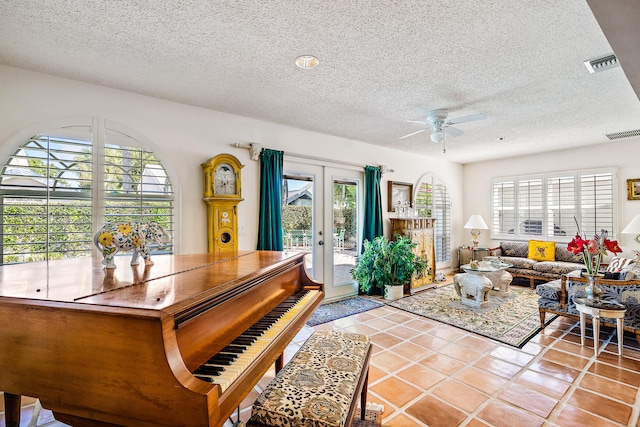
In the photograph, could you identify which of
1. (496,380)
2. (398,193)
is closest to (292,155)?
(398,193)

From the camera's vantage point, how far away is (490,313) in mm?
3930

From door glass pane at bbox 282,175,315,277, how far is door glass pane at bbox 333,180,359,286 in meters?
0.46

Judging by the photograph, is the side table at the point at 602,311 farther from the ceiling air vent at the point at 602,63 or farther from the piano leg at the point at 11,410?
the piano leg at the point at 11,410

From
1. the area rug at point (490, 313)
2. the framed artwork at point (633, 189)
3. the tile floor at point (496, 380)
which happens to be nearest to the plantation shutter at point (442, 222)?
the area rug at point (490, 313)

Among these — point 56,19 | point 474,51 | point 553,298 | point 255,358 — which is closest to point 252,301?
point 255,358

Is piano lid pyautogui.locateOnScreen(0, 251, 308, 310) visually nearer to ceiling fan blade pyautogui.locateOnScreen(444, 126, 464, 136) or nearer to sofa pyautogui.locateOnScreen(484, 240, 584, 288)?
ceiling fan blade pyautogui.locateOnScreen(444, 126, 464, 136)

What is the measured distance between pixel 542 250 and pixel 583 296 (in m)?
2.78

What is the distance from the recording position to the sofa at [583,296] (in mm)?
2898

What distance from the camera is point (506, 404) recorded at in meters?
2.11

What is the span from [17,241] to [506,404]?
4.05 meters

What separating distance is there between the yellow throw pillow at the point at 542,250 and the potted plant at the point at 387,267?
8.63 ft

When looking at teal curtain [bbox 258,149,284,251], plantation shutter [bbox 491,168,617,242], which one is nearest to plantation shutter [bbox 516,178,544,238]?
plantation shutter [bbox 491,168,617,242]

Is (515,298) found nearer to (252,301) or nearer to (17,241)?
(252,301)

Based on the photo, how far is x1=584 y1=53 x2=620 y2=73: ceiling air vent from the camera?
2339 mm
